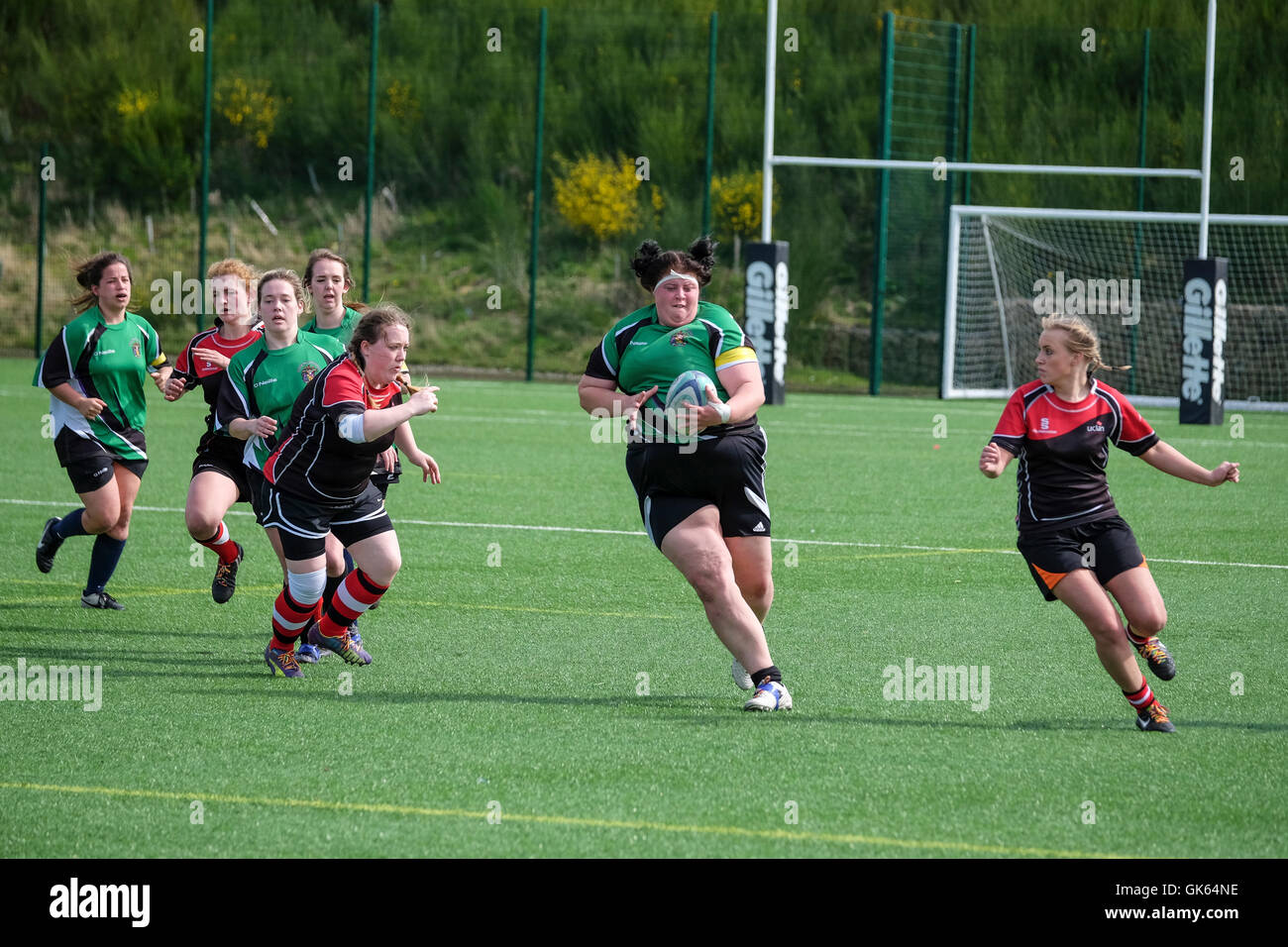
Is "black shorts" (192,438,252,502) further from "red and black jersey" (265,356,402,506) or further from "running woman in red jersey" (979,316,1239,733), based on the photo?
"running woman in red jersey" (979,316,1239,733)

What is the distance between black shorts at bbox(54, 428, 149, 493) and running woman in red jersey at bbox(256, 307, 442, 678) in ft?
6.47

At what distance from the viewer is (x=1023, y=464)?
627 centimetres

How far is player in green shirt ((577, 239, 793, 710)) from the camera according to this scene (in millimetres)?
6281

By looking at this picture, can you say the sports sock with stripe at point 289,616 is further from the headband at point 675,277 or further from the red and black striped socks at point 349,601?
the headband at point 675,277

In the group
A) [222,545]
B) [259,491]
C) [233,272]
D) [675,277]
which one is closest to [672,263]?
[675,277]

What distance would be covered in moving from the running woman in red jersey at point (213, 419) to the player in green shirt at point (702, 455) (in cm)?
233

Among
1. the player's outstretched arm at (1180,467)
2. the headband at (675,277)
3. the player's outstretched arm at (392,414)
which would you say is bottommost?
the player's outstretched arm at (1180,467)

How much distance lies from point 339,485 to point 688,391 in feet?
5.16

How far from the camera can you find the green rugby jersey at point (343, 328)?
25.6 ft

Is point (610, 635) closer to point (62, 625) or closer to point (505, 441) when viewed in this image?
point (62, 625)

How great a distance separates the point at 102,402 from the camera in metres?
8.58

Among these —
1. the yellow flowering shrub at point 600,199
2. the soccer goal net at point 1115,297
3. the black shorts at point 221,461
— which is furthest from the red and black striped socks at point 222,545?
the yellow flowering shrub at point 600,199

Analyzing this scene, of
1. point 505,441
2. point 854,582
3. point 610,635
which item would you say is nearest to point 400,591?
point 610,635

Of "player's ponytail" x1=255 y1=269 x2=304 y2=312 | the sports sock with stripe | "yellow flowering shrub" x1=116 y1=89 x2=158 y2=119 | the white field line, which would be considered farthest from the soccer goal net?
"yellow flowering shrub" x1=116 y1=89 x2=158 y2=119
